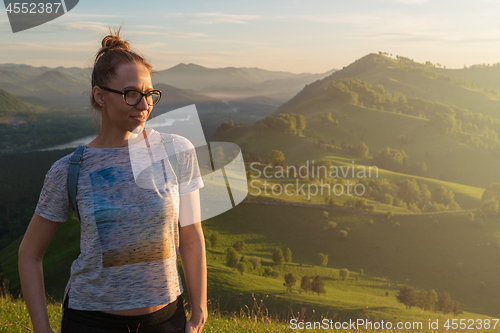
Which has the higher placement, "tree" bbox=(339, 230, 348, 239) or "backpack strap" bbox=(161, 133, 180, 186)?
"backpack strap" bbox=(161, 133, 180, 186)

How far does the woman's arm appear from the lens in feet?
5.84

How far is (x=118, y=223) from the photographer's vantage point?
5.56 feet

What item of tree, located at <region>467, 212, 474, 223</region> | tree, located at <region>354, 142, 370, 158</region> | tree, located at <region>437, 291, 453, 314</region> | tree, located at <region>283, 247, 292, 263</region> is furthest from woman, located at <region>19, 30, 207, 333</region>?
tree, located at <region>354, 142, 370, 158</region>

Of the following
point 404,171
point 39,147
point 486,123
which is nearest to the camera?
point 404,171

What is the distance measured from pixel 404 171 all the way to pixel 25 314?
124 metres

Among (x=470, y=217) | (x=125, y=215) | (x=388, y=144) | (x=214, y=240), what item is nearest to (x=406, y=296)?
(x=214, y=240)

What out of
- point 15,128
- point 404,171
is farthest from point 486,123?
point 15,128

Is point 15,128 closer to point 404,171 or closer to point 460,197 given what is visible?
point 404,171

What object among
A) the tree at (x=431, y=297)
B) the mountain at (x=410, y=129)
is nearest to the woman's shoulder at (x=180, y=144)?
the tree at (x=431, y=297)

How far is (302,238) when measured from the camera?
6347 centimetres

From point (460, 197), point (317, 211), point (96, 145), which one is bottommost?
point (460, 197)

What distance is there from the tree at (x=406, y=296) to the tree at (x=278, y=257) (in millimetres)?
18259

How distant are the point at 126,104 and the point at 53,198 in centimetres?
55

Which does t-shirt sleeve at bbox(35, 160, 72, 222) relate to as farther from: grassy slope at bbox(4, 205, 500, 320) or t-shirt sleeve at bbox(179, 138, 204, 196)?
grassy slope at bbox(4, 205, 500, 320)
